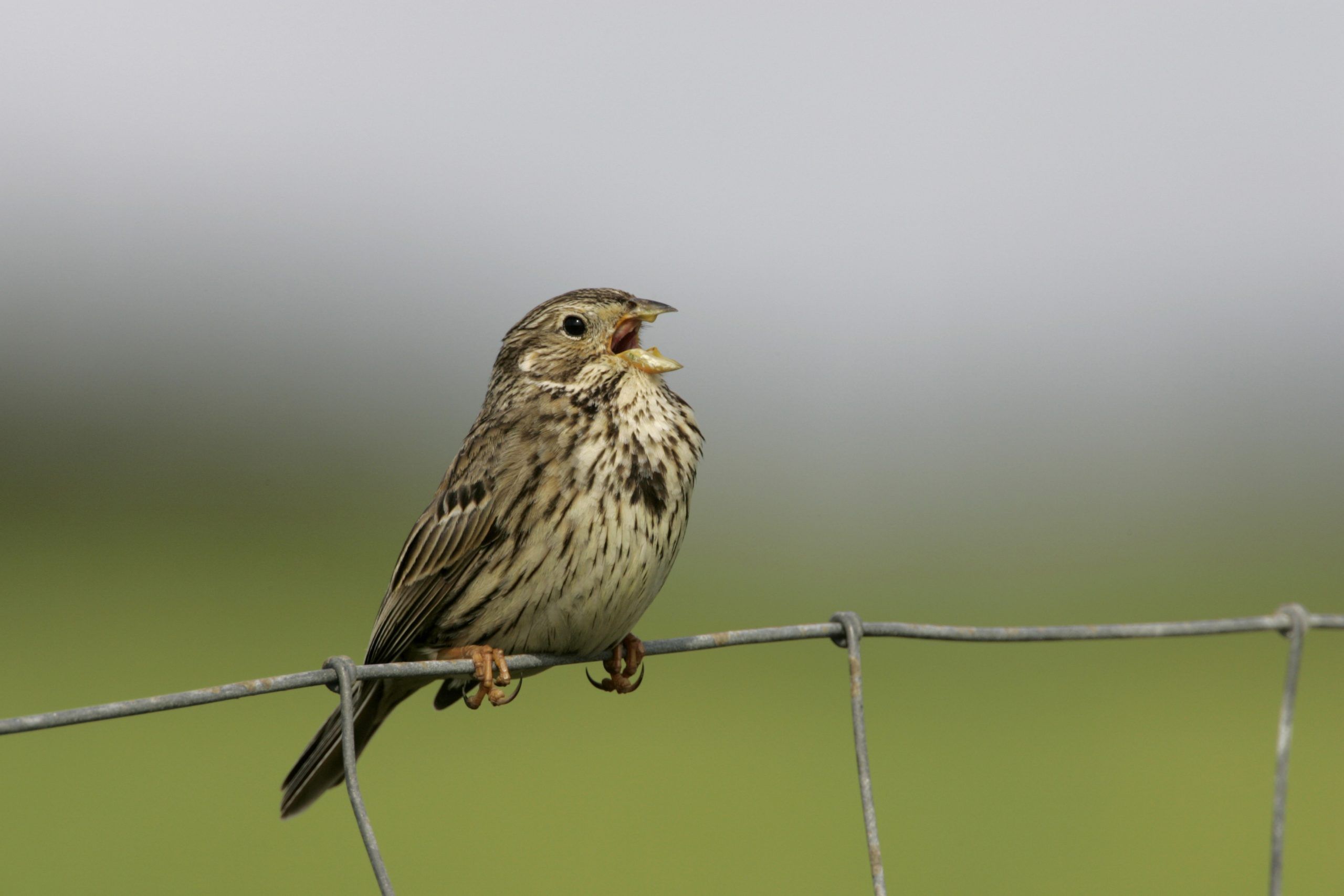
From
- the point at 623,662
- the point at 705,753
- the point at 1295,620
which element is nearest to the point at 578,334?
the point at 623,662

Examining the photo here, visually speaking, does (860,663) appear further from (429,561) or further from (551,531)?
(429,561)

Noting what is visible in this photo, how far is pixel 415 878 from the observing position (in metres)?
11.1

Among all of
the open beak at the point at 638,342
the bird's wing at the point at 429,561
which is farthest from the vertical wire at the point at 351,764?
the open beak at the point at 638,342

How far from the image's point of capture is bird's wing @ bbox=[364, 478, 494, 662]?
4.32m

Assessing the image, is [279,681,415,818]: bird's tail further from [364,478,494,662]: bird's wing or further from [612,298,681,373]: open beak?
[612,298,681,373]: open beak

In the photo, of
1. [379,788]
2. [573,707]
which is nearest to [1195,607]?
[573,707]

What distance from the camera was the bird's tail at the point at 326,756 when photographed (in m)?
4.20

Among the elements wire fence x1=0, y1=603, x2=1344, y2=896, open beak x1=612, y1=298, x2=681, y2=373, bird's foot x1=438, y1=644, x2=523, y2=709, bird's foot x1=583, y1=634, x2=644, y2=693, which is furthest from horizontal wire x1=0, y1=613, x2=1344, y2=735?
open beak x1=612, y1=298, x2=681, y2=373

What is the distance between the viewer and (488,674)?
4.02 meters

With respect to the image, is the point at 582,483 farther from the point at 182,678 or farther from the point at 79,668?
the point at 79,668

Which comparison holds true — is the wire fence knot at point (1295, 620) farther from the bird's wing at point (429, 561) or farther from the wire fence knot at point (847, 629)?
the bird's wing at point (429, 561)

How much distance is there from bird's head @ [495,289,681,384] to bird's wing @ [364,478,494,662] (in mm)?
562

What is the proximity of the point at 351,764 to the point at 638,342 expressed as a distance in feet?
8.18

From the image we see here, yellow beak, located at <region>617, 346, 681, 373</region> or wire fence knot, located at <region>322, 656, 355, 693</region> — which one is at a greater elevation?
yellow beak, located at <region>617, 346, 681, 373</region>
